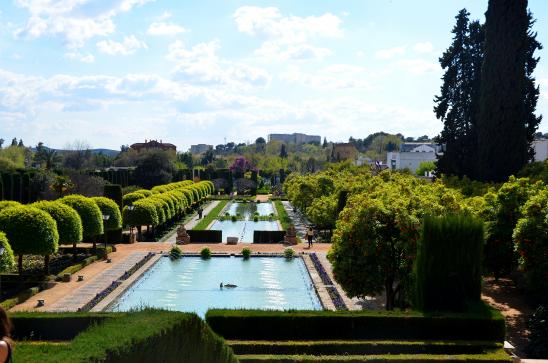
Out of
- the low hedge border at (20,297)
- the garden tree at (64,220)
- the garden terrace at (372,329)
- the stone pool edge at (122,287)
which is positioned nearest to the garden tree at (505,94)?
the garden terrace at (372,329)

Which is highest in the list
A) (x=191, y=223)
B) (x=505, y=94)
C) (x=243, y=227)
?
(x=505, y=94)

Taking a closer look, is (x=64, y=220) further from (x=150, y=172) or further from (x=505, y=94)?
(x=150, y=172)

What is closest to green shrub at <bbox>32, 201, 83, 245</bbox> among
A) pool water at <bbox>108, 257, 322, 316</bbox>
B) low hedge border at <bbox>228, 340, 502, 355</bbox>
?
pool water at <bbox>108, 257, 322, 316</bbox>

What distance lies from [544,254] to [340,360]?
772cm

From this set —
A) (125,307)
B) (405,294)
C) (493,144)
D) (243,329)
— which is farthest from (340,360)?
(493,144)

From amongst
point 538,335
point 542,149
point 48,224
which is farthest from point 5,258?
point 542,149

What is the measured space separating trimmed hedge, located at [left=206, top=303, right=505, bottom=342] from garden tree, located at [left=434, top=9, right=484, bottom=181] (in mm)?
23288

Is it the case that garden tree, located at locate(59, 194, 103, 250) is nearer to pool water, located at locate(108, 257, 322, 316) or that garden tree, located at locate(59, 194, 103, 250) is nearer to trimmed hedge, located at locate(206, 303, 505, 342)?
pool water, located at locate(108, 257, 322, 316)

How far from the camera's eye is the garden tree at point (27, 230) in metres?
22.3

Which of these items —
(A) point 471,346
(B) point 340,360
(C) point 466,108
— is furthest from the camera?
(C) point 466,108

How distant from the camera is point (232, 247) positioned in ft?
111

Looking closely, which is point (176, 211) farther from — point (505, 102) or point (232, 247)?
point (505, 102)

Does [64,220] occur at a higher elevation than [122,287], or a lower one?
higher

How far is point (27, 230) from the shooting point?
73.4ft
